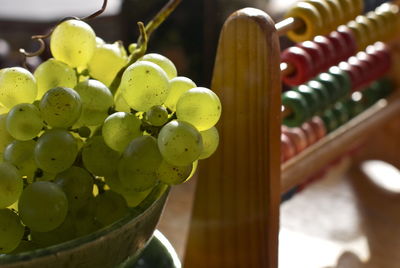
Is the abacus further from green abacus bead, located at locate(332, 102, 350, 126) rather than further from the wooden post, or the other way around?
green abacus bead, located at locate(332, 102, 350, 126)

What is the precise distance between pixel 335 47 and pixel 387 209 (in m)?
0.28

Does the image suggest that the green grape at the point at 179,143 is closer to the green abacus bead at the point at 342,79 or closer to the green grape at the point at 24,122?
the green grape at the point at 24,122

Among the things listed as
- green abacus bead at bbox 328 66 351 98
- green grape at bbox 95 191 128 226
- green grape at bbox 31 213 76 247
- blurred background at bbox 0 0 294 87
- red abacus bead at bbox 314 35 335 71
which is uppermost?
green grape at bbox 95 191 128 226

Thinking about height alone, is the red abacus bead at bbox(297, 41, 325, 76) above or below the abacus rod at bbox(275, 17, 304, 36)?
below

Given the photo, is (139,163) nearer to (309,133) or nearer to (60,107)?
(60,107)

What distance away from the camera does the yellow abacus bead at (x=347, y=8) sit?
828mm

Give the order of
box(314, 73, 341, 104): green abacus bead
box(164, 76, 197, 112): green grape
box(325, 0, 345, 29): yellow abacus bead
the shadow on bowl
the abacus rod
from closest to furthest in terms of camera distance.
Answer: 1. the shadow on bowl
2. box(164, 76, 197, 112): green grape
3. the abacus rod
4. box(325, 0, 345, 29): yellow abacus bead
5. box(314, 73, 341, 104): green abacus bead

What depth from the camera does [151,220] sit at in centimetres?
45

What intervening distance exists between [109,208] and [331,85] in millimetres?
557

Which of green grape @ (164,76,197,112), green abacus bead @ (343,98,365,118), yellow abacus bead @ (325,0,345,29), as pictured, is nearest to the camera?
green grape @ (164,76,197,112)

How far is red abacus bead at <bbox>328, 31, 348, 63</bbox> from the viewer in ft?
2.85

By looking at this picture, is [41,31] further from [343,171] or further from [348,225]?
[348,225]

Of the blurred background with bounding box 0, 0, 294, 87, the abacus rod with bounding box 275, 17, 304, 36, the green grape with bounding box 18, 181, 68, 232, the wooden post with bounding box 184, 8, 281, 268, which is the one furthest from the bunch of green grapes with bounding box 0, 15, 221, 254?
the blurred background with bounding box 0, 0, 294, 87

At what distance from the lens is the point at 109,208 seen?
0.44 m
